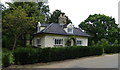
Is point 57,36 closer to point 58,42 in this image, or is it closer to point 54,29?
point 58,42

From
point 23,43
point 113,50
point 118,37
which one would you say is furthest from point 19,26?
point 118,37

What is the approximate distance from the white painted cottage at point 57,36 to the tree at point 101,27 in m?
15.8

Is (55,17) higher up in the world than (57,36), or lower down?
higher up

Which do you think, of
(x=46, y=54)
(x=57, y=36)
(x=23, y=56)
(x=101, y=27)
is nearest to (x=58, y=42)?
(x=57, y=36)

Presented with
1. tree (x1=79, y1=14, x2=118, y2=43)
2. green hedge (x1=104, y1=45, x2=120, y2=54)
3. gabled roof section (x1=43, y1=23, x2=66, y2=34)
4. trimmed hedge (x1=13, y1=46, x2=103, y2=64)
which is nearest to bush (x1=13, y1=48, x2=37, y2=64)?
trimmed hedge (x1=13, y1=46, x2=103, y2=64)

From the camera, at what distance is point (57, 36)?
23.9 meters

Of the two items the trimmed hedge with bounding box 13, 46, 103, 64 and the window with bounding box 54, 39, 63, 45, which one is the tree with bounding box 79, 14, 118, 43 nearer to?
the window with bounding box 54, 39, 63, 45

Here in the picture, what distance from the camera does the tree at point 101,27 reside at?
4128cm

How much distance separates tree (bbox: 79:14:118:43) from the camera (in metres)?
41.3

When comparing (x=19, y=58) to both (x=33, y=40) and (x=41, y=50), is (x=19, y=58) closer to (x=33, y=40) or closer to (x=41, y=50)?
(x=41, y=50)

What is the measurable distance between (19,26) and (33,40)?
735 centimetres

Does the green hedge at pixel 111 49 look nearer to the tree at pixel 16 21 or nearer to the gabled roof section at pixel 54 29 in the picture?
the gabled roof section at pixel 54 29

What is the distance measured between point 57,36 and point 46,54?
10530 mm

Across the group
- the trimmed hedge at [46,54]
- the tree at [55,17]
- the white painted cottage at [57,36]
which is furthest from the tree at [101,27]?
the trimmed hedge at [46,54]
